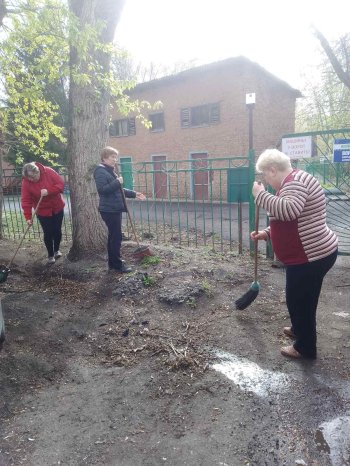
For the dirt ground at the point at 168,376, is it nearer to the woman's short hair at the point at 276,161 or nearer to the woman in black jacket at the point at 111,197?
the woman in black jacket at the point at 111,197

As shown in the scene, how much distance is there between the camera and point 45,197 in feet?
17.5

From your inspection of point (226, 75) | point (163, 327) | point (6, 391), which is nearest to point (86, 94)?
point (163, 327)

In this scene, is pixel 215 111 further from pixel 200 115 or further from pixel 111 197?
pixel 111 197

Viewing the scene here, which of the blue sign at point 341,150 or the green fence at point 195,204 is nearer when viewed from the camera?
the blue sign at point 341,150

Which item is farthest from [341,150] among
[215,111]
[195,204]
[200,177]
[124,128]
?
[124,128]

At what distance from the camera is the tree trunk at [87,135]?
5082mm

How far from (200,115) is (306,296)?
1534cm

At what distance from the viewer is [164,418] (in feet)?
7.48

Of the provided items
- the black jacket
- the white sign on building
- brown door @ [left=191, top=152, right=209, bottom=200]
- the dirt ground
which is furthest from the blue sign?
the black jacket

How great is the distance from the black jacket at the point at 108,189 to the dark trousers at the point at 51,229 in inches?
51.9

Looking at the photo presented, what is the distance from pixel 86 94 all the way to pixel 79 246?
2306mm

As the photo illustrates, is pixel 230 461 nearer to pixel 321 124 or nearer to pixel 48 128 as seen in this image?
pixel 48 128

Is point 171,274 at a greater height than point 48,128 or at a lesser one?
lesser

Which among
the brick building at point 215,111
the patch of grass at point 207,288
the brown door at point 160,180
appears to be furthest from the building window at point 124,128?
the patch of grass at point 207,288
